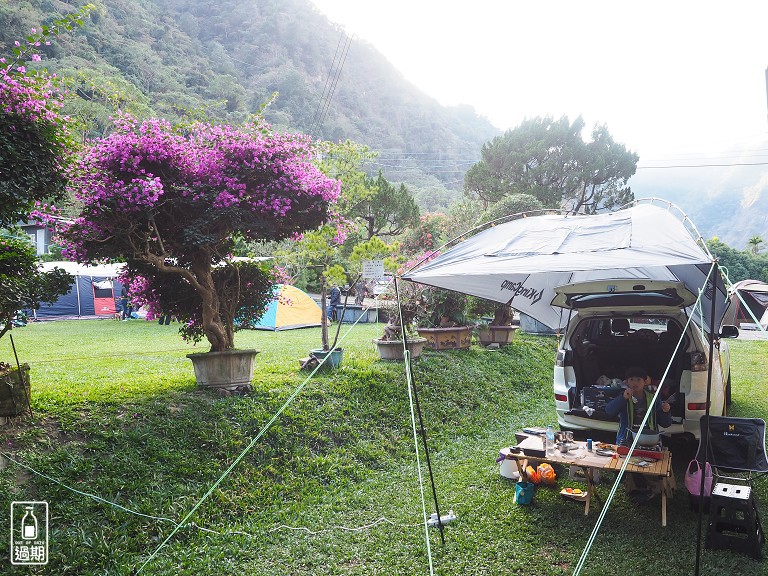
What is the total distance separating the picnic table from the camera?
4199 mm

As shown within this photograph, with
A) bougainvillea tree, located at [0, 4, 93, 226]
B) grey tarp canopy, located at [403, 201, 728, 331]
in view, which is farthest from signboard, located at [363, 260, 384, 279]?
bougainvillea tree, located at [0, 4, 93, 226]

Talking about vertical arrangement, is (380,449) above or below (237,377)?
below

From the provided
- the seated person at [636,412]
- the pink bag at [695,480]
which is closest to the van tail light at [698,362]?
the seated person at [636,412]

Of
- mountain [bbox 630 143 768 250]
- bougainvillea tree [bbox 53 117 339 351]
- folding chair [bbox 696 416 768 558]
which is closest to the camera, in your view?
folding chair [bbox 696 416 768 558]

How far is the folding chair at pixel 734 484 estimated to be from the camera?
3.66 metres

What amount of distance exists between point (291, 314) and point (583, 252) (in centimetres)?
1335

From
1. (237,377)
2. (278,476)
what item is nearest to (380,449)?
(278,476)

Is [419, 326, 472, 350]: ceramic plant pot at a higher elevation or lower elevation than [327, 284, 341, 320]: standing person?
lower

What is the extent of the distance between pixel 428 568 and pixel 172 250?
415cm

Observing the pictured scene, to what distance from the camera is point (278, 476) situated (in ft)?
16.4

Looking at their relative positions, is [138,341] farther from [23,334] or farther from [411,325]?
[411,325]

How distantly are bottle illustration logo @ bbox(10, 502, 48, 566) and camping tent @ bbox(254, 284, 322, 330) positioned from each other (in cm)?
1186

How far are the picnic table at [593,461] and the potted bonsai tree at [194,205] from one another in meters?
3.20

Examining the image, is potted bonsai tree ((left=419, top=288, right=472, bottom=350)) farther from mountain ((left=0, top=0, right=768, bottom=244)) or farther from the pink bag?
mountain ((left=0, top=0, right=768, bottom=244))
